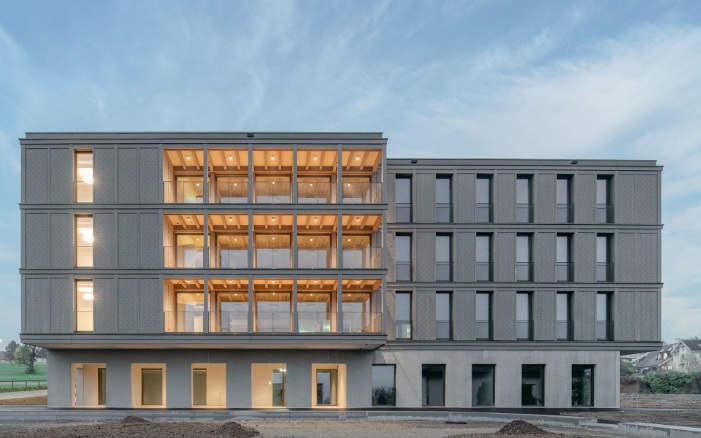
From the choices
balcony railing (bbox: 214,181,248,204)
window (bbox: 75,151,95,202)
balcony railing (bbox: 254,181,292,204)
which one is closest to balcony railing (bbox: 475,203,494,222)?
balcony railing (bbox: 254,181,292,204)

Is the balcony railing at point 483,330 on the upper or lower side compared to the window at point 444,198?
lower

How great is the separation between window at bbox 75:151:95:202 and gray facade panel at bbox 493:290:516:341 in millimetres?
21887

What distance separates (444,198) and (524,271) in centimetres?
595

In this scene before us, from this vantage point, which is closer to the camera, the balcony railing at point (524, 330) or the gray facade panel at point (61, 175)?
the gray facade panel at point (61, 175)

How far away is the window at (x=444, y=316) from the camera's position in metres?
31.2

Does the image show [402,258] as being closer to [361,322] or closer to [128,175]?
[361,322]

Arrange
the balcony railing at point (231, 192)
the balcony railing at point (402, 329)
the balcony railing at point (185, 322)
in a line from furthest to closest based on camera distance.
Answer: the balcony railing at point (402, 329) → the balcony railing at point (231, 192) → the balcony railing at point (185, 322)

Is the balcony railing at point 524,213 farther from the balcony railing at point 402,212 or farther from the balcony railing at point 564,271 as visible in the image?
the balcony railing at point 402,212

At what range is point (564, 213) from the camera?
32156mm

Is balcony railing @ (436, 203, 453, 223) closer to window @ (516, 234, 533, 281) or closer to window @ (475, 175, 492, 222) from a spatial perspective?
window @ (475, 175, 492, 222)

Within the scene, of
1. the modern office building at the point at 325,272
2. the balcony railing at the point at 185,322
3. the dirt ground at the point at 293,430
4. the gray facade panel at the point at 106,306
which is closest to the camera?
the dirt ground at the point at 293,430

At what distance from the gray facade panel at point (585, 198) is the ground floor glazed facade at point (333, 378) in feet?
23.9

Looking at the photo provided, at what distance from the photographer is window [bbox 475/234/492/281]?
31.7 meters

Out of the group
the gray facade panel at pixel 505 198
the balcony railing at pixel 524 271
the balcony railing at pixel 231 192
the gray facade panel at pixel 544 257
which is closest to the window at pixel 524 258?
the balcony railing at pixel 524 271
